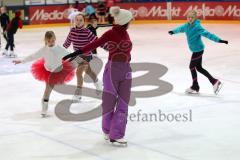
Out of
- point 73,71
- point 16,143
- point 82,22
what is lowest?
point 16,143

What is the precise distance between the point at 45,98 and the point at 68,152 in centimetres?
164

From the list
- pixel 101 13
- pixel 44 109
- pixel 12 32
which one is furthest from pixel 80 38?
pixel 101 13


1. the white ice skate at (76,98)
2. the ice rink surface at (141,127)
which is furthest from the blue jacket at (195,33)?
the white ice skate at (76,98)

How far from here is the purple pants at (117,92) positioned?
531 centimetres

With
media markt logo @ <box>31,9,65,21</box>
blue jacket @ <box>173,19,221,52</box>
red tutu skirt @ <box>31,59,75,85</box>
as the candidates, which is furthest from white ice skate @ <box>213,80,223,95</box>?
media markt logo @ <box>31,9,65,21</box>

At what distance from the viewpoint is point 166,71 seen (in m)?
10.2

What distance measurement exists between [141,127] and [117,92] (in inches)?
39.0

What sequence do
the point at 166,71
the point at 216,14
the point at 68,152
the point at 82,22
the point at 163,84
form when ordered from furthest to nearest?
the point at 216,14 < the point at 166,71 < the point at 163,84 < the point at 82,22 < the point at 68,152

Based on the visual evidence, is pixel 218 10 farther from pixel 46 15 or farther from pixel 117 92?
pixel 117 92

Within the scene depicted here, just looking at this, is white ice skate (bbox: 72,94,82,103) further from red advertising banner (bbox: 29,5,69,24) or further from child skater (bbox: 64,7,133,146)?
red advertising banner (bbox: 29,5,69,24)

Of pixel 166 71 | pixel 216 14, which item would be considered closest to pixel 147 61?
pixel 166 71

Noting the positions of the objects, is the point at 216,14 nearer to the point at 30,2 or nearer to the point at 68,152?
the point at 30,2

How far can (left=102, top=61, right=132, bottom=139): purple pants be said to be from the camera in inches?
209

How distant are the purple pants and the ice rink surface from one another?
0.78 feet
